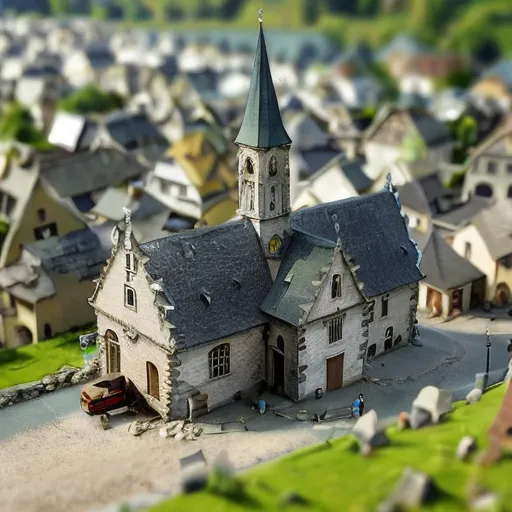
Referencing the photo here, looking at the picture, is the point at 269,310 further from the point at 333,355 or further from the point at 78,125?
the point at 78,125

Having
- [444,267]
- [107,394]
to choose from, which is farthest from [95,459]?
[444,267]

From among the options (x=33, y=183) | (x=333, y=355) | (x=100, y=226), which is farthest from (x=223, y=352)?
(x=33, y=183)

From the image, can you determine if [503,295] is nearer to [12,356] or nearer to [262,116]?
[262,116]

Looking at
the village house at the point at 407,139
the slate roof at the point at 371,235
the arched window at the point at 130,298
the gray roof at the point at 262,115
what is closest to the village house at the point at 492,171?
the village house at the point at 407,139

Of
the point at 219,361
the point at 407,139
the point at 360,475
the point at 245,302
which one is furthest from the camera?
the point at 407,139

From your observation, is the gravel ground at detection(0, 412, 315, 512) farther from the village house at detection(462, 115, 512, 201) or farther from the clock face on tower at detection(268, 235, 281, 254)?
the village house at detection(462, 115, 512, 201)

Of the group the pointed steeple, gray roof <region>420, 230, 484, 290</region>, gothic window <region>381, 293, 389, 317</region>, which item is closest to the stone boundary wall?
the pointed steeple
